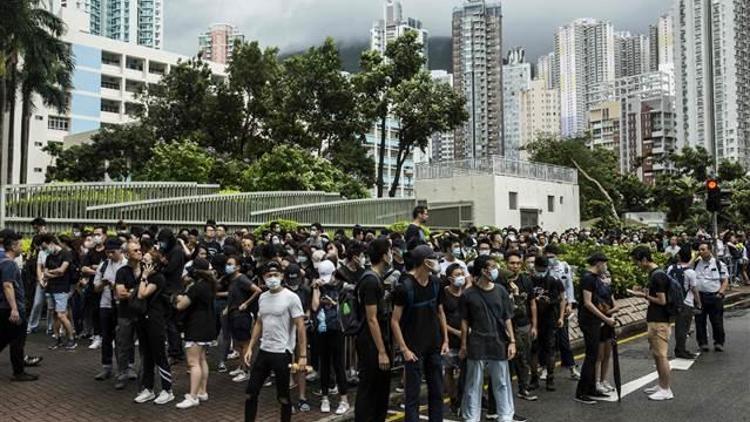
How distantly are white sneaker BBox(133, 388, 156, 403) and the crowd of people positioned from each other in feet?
0.08

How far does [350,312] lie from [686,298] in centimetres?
657

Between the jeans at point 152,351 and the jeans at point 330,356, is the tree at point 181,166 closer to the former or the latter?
the jeans at point 152,351

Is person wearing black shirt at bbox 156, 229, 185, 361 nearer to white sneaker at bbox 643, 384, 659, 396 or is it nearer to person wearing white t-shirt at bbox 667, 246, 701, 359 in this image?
white sneaker at bbox 643, 384, 659, 396

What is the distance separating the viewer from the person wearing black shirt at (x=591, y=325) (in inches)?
314

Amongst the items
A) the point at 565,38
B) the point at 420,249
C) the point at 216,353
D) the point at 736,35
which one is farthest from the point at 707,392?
the point at 565,38

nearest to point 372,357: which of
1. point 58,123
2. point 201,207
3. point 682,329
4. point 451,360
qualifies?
point 451,360

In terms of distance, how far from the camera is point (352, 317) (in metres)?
6.96

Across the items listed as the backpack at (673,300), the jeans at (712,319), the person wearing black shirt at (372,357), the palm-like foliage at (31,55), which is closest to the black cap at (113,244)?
the person wearing black shirt at (372,357)

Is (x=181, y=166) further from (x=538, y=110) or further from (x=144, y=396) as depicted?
(x=538, y=110)

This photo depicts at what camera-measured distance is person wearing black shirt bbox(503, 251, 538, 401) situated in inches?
316

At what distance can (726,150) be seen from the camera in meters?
75.5

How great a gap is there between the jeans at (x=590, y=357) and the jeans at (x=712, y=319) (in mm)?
4437

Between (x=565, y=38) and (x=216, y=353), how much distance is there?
481 ft

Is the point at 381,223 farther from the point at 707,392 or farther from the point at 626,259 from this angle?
the point at 707,392
